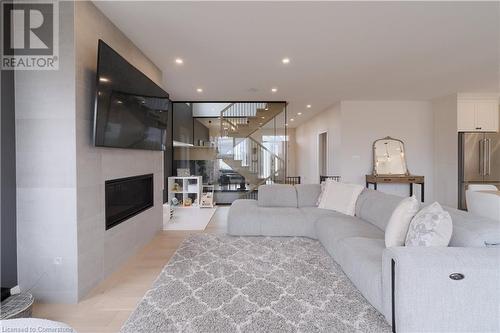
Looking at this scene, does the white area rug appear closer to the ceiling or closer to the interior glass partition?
the interior glass partition

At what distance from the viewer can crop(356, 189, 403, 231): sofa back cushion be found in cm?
284

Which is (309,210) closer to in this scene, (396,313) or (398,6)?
(396,313)

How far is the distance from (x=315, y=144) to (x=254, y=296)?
714 cm

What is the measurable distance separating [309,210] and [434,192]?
14.2 ft

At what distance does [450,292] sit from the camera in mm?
1472

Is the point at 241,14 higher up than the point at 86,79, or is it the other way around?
the point at 241,14

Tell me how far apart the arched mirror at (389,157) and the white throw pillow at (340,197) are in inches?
107

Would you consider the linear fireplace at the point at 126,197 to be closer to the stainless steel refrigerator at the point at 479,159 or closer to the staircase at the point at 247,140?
the staircase at the point at 247,140

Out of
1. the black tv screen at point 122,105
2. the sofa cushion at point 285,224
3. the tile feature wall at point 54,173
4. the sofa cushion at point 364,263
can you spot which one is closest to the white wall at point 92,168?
the tile feature wall at point 54,173

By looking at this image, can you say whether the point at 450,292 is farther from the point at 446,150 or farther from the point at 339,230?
the point at 446,150

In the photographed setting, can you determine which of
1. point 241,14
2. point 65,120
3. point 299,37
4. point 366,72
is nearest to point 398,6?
point 299,37

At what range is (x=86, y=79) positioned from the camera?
7.30ft

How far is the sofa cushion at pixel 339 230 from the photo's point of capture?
2682 millimetres

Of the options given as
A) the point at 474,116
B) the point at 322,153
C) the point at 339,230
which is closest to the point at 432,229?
the point at 339,230
